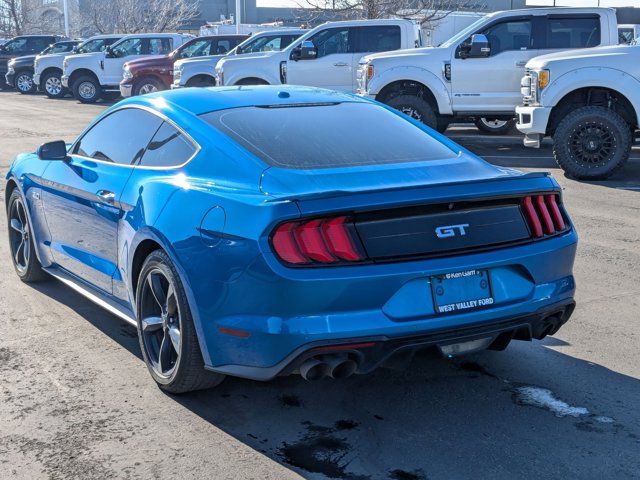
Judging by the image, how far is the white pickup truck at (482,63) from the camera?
47.2 ft

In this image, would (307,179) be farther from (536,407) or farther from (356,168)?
(536,407)

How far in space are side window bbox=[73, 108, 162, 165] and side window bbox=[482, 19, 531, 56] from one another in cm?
997

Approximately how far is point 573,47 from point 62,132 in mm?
10226

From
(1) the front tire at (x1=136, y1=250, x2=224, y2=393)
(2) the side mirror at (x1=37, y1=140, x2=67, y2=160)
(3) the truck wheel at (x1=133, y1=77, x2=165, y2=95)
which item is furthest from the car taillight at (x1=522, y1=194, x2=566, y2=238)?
(3) the truck wheel at (x1=133, y1=77, x2=165, y2=95)

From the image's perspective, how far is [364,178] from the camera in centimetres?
429

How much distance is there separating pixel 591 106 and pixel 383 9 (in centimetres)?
1696

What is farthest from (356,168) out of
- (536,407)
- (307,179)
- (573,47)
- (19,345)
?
(573,47)

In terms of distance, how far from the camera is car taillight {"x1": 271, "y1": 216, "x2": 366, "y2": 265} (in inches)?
154

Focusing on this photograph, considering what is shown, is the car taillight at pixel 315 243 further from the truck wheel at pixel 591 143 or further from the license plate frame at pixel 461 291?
the truck wheel at pixel 591 143

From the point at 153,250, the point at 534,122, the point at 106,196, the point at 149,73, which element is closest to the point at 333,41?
the point at 534,122

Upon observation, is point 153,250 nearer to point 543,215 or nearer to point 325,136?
point 325,136

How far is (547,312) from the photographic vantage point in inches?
172

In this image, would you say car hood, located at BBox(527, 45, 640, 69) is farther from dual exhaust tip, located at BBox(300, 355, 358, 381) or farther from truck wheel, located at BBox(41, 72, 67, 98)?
truck wheel, located at BBox(41, 72, 67, 98)

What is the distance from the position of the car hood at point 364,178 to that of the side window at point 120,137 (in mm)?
1194
